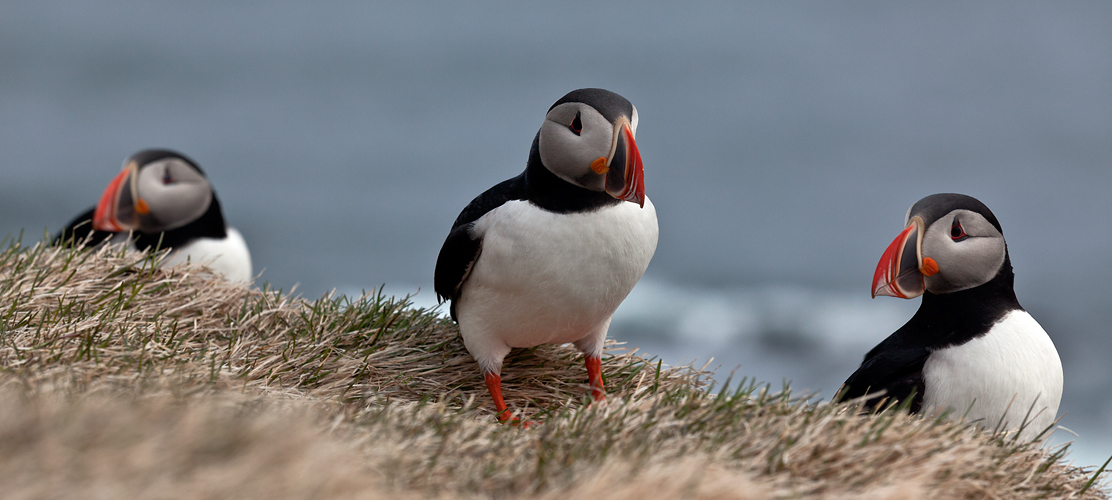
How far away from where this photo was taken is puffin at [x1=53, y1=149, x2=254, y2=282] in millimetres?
6289

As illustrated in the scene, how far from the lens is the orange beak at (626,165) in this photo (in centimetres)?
300

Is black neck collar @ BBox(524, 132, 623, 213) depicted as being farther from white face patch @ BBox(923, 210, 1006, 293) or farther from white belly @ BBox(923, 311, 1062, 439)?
white belly @ BBox(923, 311, 1062, 439)

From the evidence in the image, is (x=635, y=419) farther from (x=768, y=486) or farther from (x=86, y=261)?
(x=86, y=261)

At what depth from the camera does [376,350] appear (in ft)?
12.7

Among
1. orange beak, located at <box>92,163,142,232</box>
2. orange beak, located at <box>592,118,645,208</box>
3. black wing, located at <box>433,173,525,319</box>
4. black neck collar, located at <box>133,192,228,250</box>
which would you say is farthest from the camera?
black neck collar, located at <box>133,192,228,250</box>

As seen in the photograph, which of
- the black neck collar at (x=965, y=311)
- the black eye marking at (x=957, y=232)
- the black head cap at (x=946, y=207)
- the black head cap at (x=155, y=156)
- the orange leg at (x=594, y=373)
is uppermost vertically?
the black head cap at (x=946, y=207)

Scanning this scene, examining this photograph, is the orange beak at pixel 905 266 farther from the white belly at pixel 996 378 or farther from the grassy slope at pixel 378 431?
the grassy slope at pixel 378 431

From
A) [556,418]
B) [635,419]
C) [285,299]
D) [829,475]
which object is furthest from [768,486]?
[285,299]

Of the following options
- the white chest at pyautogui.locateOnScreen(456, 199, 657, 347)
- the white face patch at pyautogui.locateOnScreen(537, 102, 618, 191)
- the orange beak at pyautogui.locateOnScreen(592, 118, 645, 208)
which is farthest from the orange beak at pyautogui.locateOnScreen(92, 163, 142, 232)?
the orange beak at pyautogui.locateOnScreen(592, 118, 645, 208)

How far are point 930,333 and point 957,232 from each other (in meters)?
0.40

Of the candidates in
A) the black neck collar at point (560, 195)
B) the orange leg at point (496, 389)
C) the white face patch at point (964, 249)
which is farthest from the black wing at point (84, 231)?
the white face patch at point (964, 249)

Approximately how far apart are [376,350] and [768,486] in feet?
7.13

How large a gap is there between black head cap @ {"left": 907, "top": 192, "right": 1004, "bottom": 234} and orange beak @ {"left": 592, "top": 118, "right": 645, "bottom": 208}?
1.14 m

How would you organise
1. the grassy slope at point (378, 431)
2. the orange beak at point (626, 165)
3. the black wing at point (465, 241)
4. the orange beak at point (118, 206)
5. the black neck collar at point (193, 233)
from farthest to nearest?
the black neck collar at point (193, 233)
the orange beak at point (118, 206)
the black wing at point (465, 241)
the orange beak at point (626, 165)
the grassy slope at point (378, 431)
